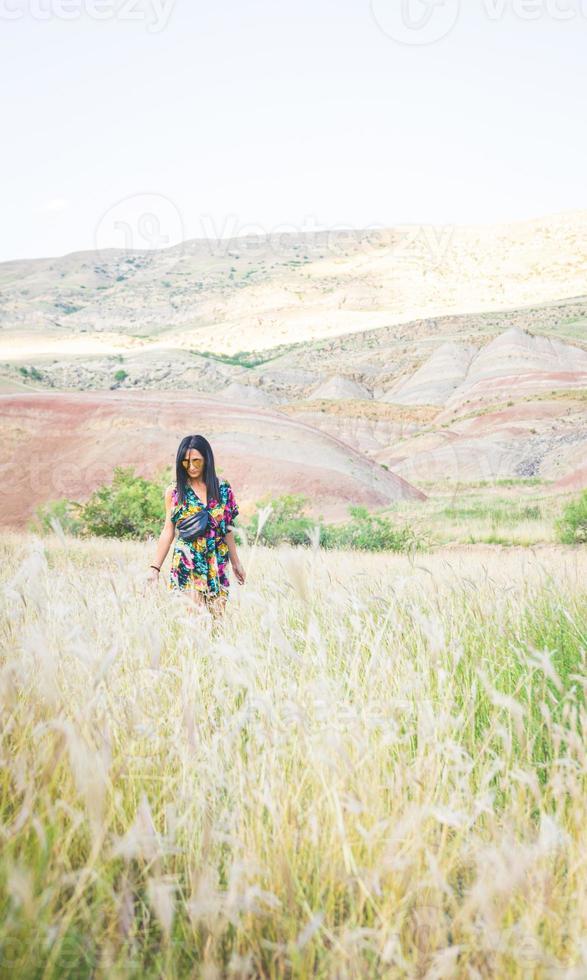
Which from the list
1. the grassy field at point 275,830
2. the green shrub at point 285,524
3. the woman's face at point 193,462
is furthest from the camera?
the green shrub at point 285,524

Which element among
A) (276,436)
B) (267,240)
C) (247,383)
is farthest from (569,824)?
(267,240)

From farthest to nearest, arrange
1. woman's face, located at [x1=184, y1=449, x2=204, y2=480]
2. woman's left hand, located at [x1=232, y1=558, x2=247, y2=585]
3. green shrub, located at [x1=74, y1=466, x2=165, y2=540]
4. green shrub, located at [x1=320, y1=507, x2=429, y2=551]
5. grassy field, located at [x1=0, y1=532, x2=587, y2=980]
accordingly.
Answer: green shrub, located at [x1=74, y1=466, x2=165, y2=540], green shrub, located at [x1=320, y1=507, x2=429, y2=551], woman's face, located at [x1=184, y1=449, x2=204, y2=480], woman's left hand, located at [x1=232, y1=558, x2=247, y2=585], grassy field, located at [x1=0, y1=532, x2=587, y2=980]

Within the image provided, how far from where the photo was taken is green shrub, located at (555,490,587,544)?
16.5m

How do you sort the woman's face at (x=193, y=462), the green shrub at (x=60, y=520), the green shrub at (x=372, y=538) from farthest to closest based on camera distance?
the green shrub at (x=60, y=520), the green shrub at (x=372, y=538), the woman's face at (x=193, y=462)

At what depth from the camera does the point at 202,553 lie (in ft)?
18.2

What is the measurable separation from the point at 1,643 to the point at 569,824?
216cm

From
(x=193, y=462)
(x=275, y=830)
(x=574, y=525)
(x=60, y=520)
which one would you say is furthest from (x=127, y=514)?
(x=275, y=830)

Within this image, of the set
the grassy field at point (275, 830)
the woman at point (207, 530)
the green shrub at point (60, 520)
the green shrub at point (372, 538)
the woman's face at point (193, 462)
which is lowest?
the green shrub at point (372, 538)

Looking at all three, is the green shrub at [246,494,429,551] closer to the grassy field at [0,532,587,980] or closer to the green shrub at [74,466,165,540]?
the green shrub at [74,466,165,540]

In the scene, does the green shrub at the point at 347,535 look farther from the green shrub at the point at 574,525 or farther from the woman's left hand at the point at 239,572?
the woman's left hand at the point at 239,572

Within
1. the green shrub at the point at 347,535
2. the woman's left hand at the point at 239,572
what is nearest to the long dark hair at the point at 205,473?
the woman's left hand at the point at 239,572

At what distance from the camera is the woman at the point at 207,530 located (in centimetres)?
546

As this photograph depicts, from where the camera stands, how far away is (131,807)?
2.34 m

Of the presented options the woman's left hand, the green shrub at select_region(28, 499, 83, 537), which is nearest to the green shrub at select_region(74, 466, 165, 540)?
the green shrub at select_region(28, 499, 83, 537)
